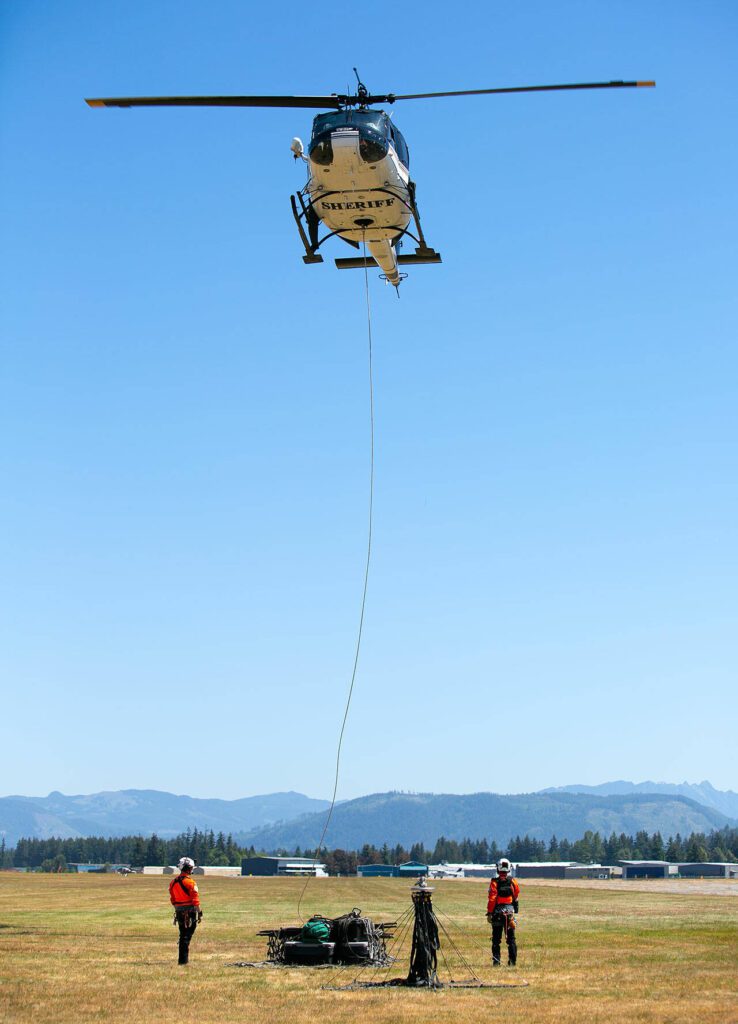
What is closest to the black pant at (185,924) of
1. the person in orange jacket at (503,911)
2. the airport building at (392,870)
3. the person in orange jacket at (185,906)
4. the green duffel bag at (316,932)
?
the person in orange jacket at (185,906)

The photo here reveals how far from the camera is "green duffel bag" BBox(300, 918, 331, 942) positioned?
19.2m

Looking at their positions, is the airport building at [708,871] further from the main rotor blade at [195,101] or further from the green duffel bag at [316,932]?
the main rotor blade at [195,101]

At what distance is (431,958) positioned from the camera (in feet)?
54.1

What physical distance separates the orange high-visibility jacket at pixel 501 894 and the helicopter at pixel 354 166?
47.8ft

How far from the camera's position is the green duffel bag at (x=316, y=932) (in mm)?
19156

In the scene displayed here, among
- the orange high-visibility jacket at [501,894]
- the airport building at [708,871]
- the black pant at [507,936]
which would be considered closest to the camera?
the black pant at [507,936]

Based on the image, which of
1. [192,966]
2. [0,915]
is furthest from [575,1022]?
[0,915]

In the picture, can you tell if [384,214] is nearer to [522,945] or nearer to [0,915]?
[522,945]

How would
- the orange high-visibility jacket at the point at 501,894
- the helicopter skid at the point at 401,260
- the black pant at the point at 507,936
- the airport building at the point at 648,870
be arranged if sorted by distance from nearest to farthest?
the black pant at the point at 507,936, the orange high-visibility jacket at the point at 501,894, the helicopter skid at the point at 401,260, the airport building at the point at 648,870

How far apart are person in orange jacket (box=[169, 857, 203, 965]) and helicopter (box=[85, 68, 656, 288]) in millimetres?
14111

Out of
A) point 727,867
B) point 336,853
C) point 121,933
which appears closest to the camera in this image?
point 121,933

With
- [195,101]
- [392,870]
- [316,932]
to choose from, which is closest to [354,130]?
[195,101]

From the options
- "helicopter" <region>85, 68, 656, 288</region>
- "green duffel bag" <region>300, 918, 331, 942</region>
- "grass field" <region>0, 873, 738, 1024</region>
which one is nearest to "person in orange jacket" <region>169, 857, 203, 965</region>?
"grass field" <region>0, 873, 738, 1024</region>

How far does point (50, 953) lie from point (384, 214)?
1740cm
